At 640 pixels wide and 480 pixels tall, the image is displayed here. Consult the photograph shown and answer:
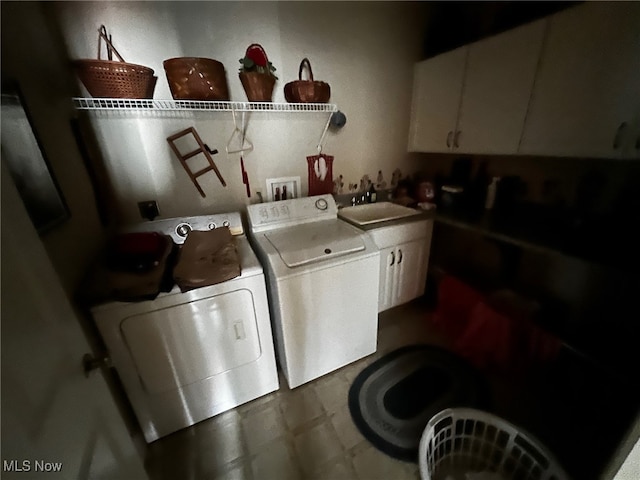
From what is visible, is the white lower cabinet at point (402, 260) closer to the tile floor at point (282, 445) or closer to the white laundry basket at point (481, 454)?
the tile floor at point (282, 445)

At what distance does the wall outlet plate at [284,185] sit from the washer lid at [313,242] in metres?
0.37

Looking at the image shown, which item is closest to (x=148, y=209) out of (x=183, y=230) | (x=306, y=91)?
(x=183, y=230)

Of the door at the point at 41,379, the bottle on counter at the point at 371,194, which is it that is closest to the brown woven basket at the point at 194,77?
the door at the point at 41,379

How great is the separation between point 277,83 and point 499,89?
1515 mm

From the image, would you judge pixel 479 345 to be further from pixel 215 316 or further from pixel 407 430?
pixel 215 316

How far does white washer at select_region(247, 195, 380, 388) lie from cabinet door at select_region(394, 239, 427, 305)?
52 cm

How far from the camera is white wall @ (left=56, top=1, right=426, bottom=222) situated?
1476 mm

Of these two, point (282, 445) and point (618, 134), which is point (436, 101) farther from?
point (282, 445)

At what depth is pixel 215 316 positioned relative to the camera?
1.32 meters

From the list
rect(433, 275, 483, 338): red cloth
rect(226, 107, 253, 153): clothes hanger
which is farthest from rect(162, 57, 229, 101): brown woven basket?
rect(433, 275, 483, 338): red cloth

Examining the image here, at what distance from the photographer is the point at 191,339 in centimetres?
131

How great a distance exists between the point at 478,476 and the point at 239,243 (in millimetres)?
1681

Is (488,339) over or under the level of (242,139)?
under

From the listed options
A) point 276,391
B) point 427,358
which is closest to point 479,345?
point 427,358
